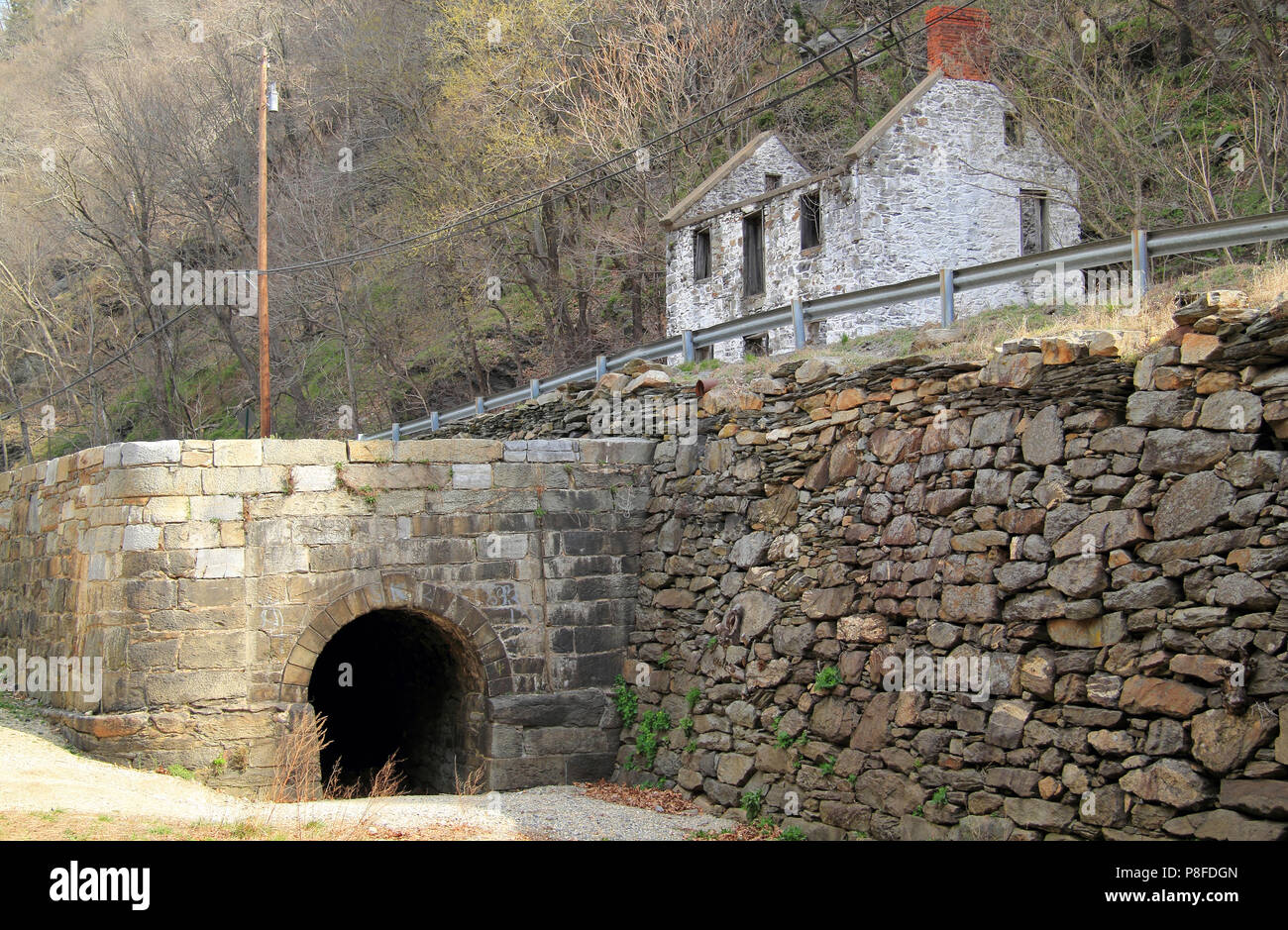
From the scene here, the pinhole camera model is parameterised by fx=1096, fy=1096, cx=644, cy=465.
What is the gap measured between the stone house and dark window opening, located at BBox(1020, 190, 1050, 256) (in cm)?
2

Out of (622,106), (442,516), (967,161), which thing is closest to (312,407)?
(622,106)

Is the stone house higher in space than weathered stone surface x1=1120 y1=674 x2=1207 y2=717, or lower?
higher

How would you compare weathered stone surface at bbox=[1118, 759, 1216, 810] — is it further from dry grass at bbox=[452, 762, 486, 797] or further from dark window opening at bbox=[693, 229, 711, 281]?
dark window opening at bbox=[693, 229, 711, 281]

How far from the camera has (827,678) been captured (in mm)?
9344

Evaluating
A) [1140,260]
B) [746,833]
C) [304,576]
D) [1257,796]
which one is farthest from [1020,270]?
[304,576]

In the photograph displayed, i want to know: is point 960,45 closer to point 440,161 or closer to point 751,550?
point 440,161

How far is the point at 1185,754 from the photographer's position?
21.0 ft

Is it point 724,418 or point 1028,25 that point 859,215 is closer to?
point 1028,25

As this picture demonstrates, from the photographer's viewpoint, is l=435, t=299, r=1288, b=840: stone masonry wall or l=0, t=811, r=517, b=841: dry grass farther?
l=0, t=811, r=517, b=841: dry grass

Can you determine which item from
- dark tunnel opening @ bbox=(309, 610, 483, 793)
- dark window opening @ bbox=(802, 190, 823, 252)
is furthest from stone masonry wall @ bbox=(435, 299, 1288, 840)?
dark window opening @ bbox=(802, 190, 823, 252)

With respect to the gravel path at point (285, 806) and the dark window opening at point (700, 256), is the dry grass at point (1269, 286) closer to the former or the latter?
the gravel path at point (285, 806)

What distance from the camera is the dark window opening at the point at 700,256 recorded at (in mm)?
24688

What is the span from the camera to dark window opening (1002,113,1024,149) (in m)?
21.7

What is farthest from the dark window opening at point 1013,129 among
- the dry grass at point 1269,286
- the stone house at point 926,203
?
the dry grass at point 1269,286
